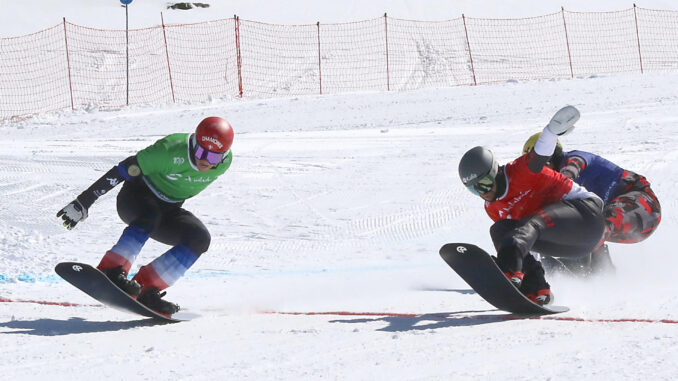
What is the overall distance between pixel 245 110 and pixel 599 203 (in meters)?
11.2

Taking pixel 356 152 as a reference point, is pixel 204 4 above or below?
above

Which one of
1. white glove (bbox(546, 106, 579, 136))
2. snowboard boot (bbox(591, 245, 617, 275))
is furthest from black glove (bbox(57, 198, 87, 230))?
snowboard boot (bbox(591, 245, 617, 275))

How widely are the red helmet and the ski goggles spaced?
1535 mm

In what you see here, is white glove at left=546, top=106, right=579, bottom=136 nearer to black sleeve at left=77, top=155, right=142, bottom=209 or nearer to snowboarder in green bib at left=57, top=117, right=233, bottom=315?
snowboarder in green bib at left=57, top=117, right=233, bottom=315

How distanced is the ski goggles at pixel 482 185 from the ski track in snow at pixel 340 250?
2.54 feet

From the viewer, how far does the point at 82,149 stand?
1245 cm

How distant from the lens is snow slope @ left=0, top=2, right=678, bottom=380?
166 inches

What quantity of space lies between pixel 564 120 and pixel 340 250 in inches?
154

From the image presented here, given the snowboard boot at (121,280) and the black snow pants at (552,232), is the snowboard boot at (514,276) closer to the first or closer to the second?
the black snow pants at (552,232)

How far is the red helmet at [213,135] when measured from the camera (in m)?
5.45

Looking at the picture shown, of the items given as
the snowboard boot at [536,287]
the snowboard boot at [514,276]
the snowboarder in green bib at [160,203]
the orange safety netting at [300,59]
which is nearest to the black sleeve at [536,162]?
the snowboard boot at [536,287]

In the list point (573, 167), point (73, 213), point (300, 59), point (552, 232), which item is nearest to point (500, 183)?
point (552, 232)

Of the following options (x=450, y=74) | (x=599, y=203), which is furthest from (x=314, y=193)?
(x=450, y=74)

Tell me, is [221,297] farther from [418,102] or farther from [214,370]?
[418,102]
